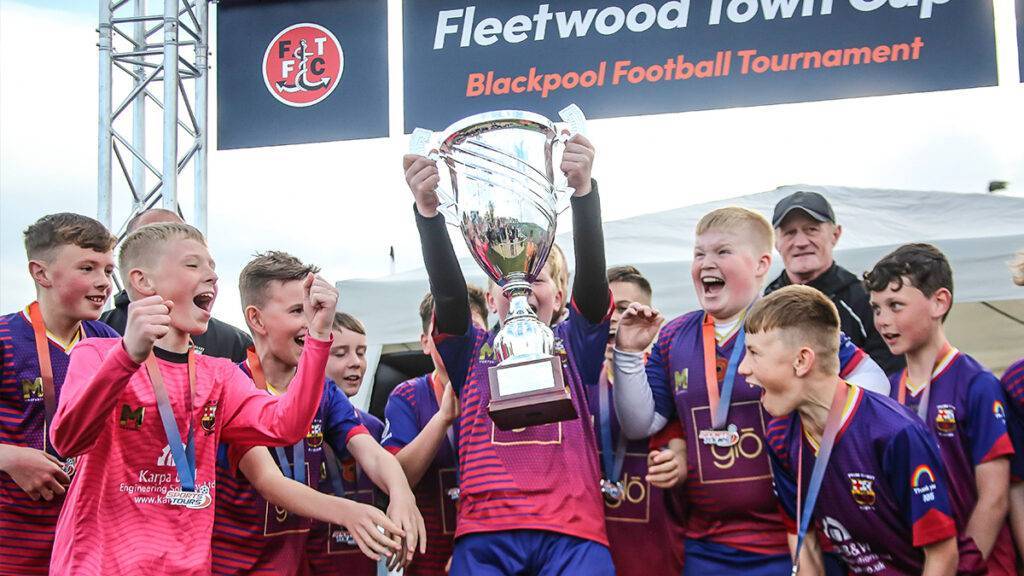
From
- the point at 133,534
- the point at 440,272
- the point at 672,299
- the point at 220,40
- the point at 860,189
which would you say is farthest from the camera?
the point at 220,40

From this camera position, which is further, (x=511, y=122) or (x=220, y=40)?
(x=220, y=40)

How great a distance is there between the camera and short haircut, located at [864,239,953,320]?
339 centimetres

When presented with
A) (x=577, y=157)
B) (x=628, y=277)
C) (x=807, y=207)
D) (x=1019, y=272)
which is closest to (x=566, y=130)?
(x=577, y=157)

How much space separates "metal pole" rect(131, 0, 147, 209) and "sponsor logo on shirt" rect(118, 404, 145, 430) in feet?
12.6

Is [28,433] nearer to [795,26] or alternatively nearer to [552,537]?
[552,537]

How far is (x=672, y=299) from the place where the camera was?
596 centimetres

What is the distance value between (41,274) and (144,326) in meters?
1.29

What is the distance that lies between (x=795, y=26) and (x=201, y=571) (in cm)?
583

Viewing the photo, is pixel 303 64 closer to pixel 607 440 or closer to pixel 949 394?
pixel 607 440

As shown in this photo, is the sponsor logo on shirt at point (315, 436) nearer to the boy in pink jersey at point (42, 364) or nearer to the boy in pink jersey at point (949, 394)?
the boy in pink jersey at point (42, 364)

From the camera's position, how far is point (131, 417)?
2.73 metres

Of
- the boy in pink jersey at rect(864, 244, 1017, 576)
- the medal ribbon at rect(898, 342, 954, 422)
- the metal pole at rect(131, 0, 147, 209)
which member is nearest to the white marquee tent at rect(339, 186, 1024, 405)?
the metal pole at rect(131, 0, 147, 209)

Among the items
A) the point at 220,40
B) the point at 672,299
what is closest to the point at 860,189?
the point at 672,299

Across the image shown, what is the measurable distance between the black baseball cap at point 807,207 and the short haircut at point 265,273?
6.19ft
